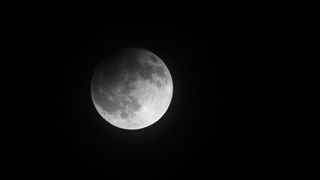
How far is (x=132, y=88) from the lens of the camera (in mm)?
4965

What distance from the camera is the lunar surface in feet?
16.5

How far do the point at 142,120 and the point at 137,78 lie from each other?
877 mm

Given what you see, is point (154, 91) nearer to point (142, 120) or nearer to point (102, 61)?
point (142, 120)

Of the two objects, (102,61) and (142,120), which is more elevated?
(102,61)

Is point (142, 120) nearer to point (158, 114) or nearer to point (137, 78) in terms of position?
point (158, 114)

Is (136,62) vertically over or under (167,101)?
over

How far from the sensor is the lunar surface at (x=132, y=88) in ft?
16.5

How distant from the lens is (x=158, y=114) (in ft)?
17.8

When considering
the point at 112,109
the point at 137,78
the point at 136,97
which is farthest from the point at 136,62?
the point at 112,109

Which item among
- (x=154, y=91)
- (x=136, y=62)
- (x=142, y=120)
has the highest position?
(x=136, y=62)

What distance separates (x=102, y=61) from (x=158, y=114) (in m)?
1.53

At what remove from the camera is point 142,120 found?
533 centimetres

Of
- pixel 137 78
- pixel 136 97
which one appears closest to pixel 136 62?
pixel 137 78

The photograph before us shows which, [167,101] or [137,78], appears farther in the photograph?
[167,101]
